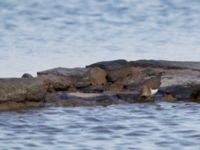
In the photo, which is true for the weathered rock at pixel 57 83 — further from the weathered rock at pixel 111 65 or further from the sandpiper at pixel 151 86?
the sandpiper at pixel 151 86

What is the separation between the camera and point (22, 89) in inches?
649

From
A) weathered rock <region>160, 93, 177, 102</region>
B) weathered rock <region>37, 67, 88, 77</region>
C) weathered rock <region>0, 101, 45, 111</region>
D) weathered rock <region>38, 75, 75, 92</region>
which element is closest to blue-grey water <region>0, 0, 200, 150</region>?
weathered rock <region>0, 101, 45, 111</region>

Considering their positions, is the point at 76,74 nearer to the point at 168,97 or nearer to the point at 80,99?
the point at 80,99

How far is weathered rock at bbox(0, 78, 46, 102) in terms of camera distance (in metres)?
16.3

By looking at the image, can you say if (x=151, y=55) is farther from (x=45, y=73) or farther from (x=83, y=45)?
(x=45, y=73)

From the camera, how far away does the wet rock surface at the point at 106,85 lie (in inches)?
653

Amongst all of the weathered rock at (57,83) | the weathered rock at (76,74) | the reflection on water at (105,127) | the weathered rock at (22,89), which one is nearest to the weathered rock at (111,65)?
the weathered rock at (76,74)

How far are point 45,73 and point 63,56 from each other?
298cm

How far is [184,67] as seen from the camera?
19203 mm

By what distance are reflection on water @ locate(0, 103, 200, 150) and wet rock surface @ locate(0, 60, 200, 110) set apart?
0.47m

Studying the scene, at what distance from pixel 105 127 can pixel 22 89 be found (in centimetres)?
250

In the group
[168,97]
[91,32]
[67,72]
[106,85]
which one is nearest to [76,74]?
[67,72]

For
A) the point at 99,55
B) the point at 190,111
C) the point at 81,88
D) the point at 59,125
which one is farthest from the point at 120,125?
the point at 99,55

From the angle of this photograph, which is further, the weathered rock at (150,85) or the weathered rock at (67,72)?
the weathered rock at (67,72)
